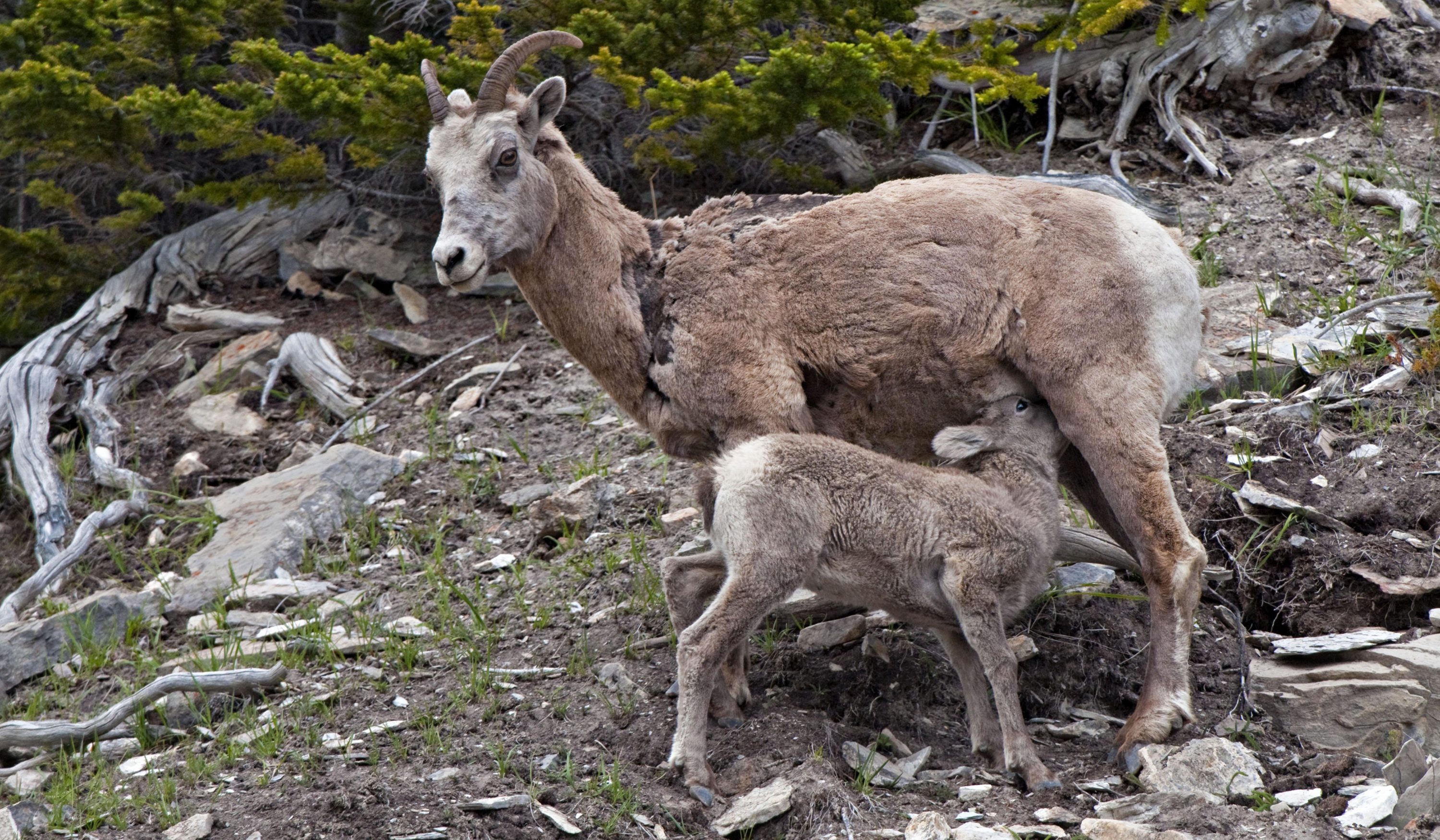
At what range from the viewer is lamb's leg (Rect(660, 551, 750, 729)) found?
202 inches

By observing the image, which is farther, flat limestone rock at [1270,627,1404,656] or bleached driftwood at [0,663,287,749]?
bleached driftwood at [0,663,287,749]

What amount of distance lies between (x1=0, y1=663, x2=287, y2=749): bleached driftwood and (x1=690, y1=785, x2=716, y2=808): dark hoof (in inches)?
85.9

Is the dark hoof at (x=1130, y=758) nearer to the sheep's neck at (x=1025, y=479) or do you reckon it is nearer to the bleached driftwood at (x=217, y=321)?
the sheep's neck at (x=1025, y=479)

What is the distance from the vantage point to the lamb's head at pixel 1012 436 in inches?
198

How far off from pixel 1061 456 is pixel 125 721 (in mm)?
4166

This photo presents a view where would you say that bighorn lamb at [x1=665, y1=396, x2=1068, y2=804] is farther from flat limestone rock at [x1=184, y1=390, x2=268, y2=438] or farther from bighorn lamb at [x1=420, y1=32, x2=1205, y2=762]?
flat limestone rock at [x1=184, y1=390, x2=268, y2=438]

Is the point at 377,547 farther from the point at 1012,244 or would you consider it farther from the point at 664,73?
the point at 1012,244

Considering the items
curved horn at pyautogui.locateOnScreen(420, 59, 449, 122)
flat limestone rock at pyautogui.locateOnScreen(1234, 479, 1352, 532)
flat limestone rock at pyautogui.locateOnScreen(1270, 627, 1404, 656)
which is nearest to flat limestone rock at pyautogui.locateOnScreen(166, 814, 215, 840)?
curved horn at pyautogui.locateOnScreen(420, 59, 449, 122)

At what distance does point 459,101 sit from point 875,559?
2.69 meters

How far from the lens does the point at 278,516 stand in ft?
23.9

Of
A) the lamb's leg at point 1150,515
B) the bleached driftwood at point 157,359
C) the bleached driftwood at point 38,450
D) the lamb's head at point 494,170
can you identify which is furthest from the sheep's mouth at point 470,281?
the bleached driftwood at point 157,359

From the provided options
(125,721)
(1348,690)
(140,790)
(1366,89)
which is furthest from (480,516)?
(1366,89)

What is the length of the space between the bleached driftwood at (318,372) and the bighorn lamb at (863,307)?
12.0ft

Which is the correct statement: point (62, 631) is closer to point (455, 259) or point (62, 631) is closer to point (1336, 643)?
point (455, 259)
